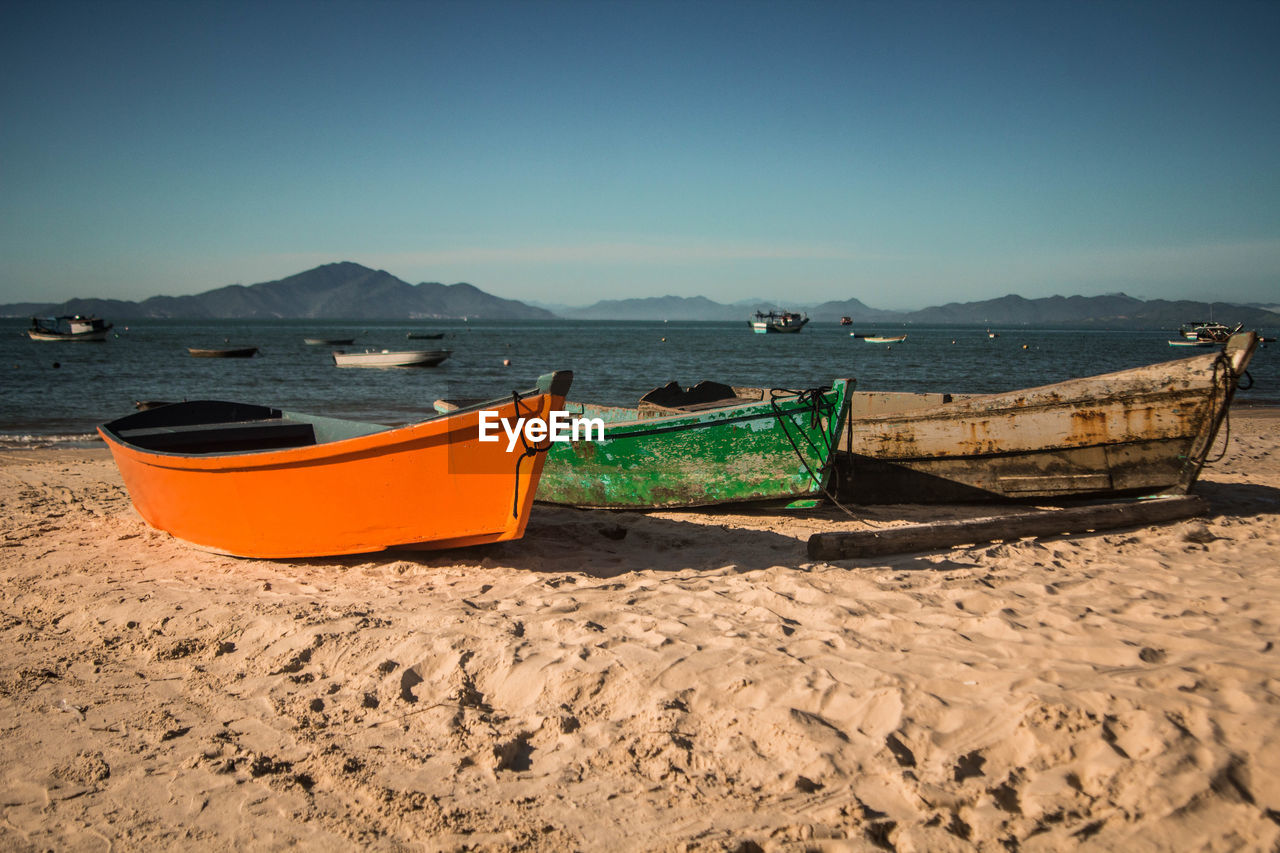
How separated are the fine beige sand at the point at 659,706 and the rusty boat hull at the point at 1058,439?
150 cm

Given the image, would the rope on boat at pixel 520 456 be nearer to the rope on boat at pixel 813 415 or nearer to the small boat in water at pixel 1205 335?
the rope on boat at pixel 813 415

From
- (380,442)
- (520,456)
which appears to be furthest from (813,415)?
(380,442)

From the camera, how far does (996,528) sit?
556cm

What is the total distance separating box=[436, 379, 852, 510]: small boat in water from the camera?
685 cm

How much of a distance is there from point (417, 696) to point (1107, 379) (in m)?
6.45

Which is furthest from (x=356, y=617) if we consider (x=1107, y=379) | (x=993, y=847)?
(x=1107, y=379)

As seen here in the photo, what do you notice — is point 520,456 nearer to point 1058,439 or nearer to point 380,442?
point 380,442

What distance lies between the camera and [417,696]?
11.4 feet

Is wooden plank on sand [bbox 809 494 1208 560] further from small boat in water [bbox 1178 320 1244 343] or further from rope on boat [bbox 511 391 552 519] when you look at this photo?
small boat in water [bbox 1178 320 1244 343]

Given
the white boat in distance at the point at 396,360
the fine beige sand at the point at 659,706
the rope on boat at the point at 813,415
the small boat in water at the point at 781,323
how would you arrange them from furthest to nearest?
the small boat in water at the point at 781,323 < the white boat in distance at the point at 396,360 < the rope on boat at the point at 813,415 < the fine beige sand at the point at 659,706

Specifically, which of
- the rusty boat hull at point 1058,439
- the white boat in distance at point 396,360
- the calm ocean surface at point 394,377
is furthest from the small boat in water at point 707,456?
the white boat in distance at point 396,360

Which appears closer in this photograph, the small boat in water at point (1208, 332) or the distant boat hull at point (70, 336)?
the distant boat hull at point (70, 336)

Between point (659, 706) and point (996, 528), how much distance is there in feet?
11.6

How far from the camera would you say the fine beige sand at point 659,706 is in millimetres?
2523
